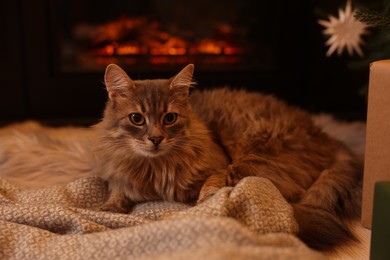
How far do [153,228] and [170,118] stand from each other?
1.49 ft

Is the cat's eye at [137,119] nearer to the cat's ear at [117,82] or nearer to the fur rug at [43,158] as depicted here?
the cat's ear at [117,82]

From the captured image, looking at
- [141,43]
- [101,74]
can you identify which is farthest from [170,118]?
[141,43]

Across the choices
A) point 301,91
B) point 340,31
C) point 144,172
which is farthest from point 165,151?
point 301,91

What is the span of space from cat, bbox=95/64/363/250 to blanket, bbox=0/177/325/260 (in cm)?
7

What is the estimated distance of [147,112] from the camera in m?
1.43

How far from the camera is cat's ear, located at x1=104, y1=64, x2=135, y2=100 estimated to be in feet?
4.70

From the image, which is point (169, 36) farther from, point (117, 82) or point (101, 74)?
point (117, 82)

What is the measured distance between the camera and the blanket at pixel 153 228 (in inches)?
40.2

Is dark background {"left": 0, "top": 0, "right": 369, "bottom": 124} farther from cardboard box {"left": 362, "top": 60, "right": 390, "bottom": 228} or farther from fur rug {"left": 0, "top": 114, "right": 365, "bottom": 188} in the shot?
cardboard box {"left": 362, "top": 60, "right": 390, "bottom": 228}

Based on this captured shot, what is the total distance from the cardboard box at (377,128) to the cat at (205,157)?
0.12 m

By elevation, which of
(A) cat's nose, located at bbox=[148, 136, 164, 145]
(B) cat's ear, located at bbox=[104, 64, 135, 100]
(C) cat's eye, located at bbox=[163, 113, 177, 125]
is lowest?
(A) cat's nose, located at bbox=[148, 136, 164, 145]

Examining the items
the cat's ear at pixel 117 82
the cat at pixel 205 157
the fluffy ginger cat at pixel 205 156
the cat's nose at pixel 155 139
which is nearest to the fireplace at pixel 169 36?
the fluffy ginger cat at pixel 205 156

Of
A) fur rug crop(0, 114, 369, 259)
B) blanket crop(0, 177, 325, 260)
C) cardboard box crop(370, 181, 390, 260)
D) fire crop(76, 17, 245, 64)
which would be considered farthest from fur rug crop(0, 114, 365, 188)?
fire crop(76, 17, 245, 64)

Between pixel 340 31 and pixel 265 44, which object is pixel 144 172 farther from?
pixel 265 44
